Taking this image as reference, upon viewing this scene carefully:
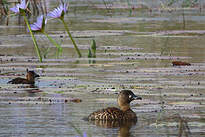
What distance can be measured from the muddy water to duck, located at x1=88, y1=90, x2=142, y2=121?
4.4 inches

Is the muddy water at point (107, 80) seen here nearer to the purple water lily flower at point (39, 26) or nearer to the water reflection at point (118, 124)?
the water reflection at point (118, 124)

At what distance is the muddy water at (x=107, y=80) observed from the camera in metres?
7.59

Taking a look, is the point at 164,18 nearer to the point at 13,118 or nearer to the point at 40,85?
the point at 40,85

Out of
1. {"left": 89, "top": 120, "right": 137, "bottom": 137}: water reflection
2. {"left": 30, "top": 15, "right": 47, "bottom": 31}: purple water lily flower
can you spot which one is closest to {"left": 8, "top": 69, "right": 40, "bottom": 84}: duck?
{"left": 30, "top": 15, "right": 47, "bottom": 31}: purple water lily flower

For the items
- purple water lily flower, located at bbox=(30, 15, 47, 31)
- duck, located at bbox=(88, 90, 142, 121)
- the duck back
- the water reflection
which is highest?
purple water lily flower, located at bbox=(30, 15, 47, 31)

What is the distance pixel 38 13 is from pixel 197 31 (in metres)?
5.96

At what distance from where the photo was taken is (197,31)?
1606 cm

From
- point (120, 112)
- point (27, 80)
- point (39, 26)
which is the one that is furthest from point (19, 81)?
point (120, 112)

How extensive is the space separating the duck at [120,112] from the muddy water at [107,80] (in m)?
0.11

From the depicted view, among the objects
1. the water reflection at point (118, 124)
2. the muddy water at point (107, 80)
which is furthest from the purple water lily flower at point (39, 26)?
the water reflection at point (118, 124)

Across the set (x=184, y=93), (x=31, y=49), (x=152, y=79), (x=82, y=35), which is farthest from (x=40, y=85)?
(x=82, y=35)

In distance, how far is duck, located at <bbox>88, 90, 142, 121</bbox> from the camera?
785 cm

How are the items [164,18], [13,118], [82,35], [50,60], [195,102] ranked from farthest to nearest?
[164,18] < [82,35] < [50,60] < [195,102] < [13,118]

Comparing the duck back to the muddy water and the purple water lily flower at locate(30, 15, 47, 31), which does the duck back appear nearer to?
the muddy water
